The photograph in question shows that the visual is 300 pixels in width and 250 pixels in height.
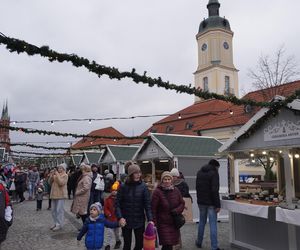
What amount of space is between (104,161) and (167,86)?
17.2 metres

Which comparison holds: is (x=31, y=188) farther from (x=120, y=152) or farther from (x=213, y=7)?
(x=213, y=7)

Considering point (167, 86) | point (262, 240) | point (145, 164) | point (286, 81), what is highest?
point (286, 81)

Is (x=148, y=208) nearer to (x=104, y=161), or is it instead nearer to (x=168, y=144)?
(x=168, y=144)

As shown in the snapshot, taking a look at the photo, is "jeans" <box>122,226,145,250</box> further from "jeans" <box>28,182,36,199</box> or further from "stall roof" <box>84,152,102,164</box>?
"stall roof" <box>84,152,102,164</box>

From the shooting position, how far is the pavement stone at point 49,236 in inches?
304

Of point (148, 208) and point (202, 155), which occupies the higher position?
point (202, 155)

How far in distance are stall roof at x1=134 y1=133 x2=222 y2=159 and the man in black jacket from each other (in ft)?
18.9

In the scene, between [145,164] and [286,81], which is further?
[286,81]

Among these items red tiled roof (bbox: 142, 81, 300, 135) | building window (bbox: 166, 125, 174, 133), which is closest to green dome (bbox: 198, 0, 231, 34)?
red tiled roof (bbox: 142, 81, 300, 135)

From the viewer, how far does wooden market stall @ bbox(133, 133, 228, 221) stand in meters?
13.5

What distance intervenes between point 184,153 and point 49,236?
6.35 m

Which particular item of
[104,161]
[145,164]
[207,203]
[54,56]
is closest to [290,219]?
[207,203]

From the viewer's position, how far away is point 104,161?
933 inches

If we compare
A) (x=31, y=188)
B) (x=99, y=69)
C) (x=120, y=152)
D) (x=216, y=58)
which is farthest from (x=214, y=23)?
(x=99, y=69)
